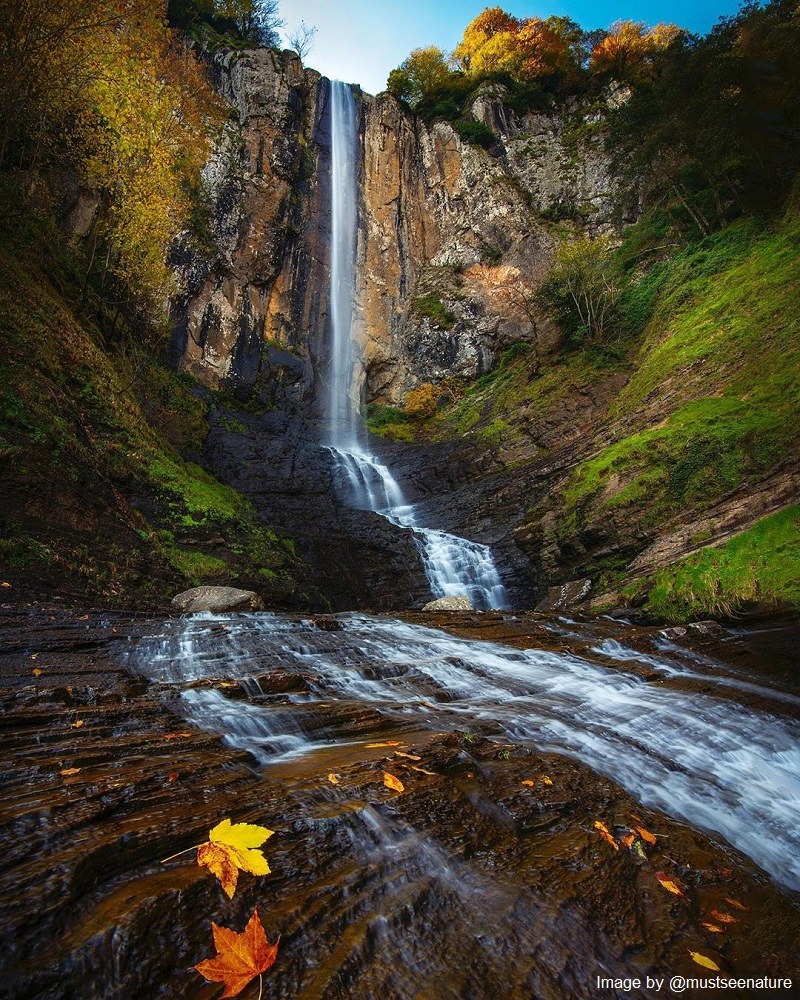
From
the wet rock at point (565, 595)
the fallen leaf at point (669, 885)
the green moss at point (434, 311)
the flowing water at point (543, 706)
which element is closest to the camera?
the fallen leaf at point (669, 885)

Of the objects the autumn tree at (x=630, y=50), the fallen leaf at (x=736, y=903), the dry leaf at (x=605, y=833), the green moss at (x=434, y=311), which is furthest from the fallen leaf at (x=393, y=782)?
the autumn tree at (x=630, y=50)

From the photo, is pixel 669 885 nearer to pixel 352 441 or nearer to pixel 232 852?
pixel 232 852

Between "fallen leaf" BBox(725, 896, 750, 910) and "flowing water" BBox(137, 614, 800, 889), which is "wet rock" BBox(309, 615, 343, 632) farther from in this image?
"fallen leaf" BBox(725, 896, 750, 910)

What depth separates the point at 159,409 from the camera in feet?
57.9

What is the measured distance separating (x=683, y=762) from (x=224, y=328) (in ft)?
86.1

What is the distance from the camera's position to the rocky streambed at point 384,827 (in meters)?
1.40

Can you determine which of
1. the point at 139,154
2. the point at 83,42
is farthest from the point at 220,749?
the point at 139,154

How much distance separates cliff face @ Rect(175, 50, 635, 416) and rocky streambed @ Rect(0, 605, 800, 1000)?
22830 mm

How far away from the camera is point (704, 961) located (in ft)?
5.74

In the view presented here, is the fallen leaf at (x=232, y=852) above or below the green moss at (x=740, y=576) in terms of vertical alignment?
below

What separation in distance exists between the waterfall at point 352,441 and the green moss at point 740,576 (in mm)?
5210

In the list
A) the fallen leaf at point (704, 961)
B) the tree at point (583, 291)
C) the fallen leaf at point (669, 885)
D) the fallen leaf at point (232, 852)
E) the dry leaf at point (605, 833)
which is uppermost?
the tree at point (583, 291)

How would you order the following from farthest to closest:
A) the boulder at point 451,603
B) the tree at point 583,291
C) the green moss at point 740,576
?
the tree at point 583,291 → the boulder at point 451,603 → the green moss at point 740,576

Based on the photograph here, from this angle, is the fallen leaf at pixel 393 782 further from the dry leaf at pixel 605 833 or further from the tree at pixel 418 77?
the tree at pixel 418 77
